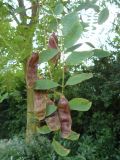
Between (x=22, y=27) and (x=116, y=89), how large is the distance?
4.34 metres

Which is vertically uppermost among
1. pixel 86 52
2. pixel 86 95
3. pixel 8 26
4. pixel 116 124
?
pixel 8 26

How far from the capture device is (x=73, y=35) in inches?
27.8

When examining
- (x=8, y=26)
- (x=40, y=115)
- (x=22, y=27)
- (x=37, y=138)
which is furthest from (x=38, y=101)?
(x=37, y=138)

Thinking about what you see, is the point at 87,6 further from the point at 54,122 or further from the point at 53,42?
the point at 54,122

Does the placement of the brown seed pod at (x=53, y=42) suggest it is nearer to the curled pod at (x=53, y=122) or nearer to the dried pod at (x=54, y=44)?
the dried pod at (x=54, y=44)

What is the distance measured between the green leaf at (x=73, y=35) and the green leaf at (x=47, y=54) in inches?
1.1

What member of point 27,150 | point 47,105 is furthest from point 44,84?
point 27,150

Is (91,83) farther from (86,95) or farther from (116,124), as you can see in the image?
(116,124)

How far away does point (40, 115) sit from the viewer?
28.6 inches

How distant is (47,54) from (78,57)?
0.06 metres

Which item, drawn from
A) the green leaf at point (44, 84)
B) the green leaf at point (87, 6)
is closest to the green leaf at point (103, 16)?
the green leaf at point (87, 6)

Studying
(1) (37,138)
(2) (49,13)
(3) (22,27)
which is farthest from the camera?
(1) (37,138)

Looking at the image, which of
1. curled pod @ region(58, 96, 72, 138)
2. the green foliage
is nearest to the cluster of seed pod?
curled pod @ region(58, 96, 72, 138)

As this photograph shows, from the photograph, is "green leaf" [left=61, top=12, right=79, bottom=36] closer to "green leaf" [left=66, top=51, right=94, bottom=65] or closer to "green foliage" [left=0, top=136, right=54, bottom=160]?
"green leaf" [left=66, top=51, right=94, bottom=65]
